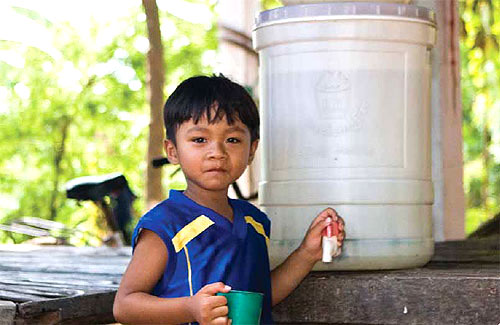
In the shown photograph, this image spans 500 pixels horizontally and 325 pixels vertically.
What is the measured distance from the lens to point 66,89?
12406 mm

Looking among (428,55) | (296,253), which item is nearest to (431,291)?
(296,253)

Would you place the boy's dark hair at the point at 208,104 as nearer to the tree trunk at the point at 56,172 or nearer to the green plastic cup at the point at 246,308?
the green plastic cup at the point at 246,308

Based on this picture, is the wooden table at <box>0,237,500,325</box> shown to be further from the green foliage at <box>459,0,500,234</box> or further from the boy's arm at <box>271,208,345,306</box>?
the green foliage at <box>459,0,500,234</box>

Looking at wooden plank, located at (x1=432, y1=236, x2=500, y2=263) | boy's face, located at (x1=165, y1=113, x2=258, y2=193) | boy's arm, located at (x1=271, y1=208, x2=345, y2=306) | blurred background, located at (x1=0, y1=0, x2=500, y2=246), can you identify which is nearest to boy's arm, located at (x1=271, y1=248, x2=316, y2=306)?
boy's arm, located at (x1=271, y1=208, x2=345, y2=306)

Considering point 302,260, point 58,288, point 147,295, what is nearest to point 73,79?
point 58,288

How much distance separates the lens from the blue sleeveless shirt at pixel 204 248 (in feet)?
7.70

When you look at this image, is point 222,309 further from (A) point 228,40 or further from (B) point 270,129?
(A) point 228,40

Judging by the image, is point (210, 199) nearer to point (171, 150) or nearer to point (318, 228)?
point (171, 150)

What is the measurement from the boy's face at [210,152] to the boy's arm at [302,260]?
0.30 metres

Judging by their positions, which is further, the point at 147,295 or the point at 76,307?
the point at 76,307

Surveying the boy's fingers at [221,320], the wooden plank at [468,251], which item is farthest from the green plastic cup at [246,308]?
the wooden plank at [468,251]

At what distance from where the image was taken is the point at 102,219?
6.39 metres

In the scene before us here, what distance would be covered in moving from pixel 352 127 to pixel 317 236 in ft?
1.11

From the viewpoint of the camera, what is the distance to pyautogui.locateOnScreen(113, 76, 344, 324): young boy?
2.32 m
